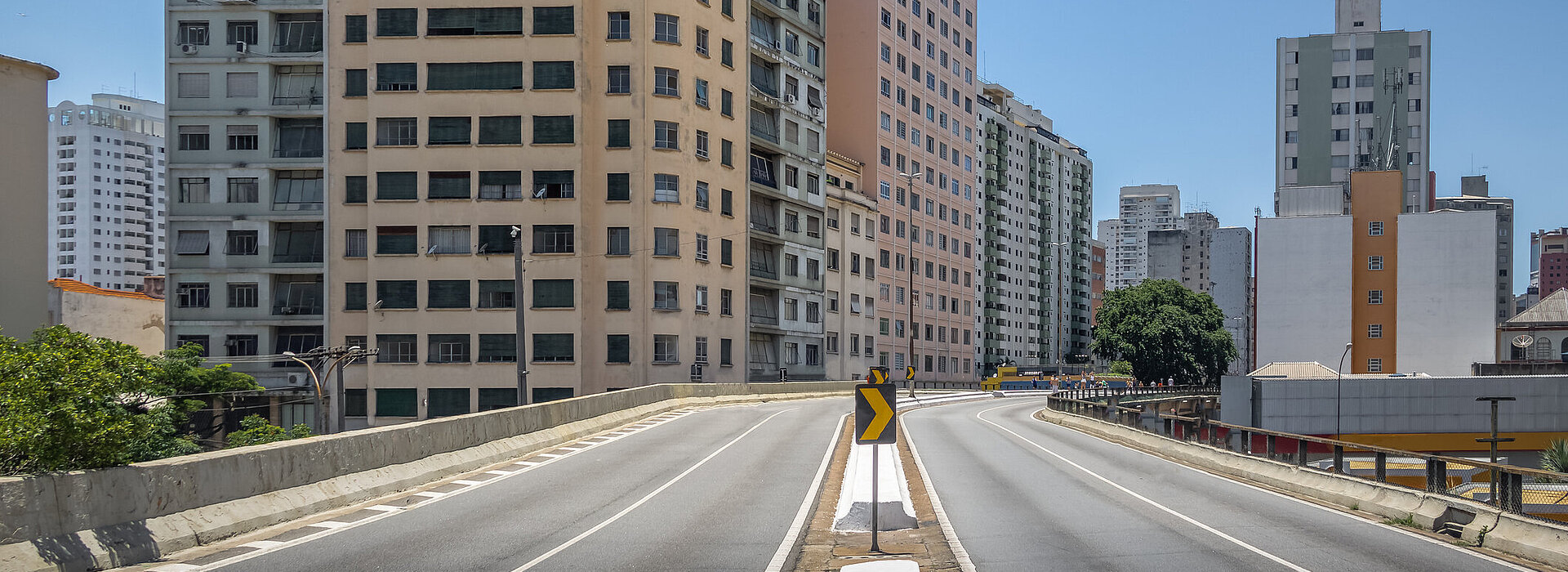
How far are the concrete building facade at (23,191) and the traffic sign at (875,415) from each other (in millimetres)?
41637

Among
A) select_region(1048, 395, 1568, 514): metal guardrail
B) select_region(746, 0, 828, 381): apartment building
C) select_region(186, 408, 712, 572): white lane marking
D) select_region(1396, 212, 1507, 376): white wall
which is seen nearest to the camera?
select_region(186, 408, 712, 572): white lane marking

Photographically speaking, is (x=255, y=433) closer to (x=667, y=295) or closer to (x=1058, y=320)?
(x=667, y=295)

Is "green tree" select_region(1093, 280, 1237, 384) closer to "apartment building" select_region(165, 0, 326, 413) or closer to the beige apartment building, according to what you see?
the beige apartment building

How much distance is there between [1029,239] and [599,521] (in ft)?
524

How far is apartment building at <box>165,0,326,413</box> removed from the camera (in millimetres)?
67375

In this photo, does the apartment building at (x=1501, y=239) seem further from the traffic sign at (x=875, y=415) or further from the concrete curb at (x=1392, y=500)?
the traffic sign at (x=875, y=415)

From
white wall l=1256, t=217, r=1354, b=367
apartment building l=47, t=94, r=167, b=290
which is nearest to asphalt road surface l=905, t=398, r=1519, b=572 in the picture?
white wall l=1256, t=217, r=1354, b=367

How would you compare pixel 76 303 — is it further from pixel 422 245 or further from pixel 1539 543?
pixel 1539 543

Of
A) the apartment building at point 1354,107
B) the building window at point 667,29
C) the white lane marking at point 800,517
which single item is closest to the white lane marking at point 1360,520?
the white lane marking at point 800,517

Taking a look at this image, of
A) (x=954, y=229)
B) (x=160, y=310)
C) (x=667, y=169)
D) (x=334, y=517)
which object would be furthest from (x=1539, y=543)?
(x=954, y=229)

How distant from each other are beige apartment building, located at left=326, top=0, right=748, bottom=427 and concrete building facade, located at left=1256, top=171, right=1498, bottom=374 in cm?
4851

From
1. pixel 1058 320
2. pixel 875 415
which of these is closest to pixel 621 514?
pixel 875 415

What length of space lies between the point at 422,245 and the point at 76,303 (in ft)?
89.0

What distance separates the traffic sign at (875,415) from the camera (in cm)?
1243
